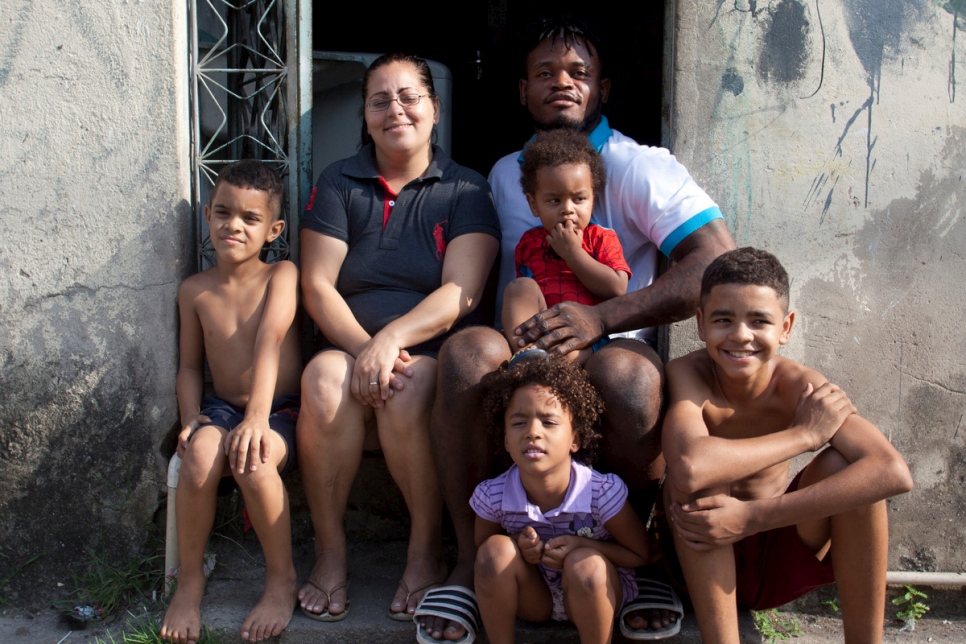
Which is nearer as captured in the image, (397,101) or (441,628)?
(441,628)

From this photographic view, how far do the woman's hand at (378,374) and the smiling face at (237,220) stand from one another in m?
0.56

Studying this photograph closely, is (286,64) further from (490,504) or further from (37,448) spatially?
(490,504)

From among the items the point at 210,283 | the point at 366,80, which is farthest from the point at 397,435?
the point at 366,80

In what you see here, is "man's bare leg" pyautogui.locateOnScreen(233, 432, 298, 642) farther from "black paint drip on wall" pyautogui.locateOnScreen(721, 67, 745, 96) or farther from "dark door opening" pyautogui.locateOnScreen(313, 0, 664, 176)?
"dark door opening" pyautogui.locateOnScreen(313, 0, 664, 176)

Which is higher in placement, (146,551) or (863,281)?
(863,281)

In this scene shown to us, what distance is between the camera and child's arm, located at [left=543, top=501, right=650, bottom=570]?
2.32 meters

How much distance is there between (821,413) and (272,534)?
1635mm

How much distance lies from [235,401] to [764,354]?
172 centimetres

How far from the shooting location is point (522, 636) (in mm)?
2531

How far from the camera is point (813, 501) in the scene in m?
2.25

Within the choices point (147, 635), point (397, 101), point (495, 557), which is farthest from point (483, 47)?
point (147, 635)

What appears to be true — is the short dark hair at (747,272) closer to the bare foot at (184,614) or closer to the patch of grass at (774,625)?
the patch of grass at (774,625)

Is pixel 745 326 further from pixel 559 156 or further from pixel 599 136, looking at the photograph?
pixel 599 136

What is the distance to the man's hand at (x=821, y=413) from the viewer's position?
2.33 metres
